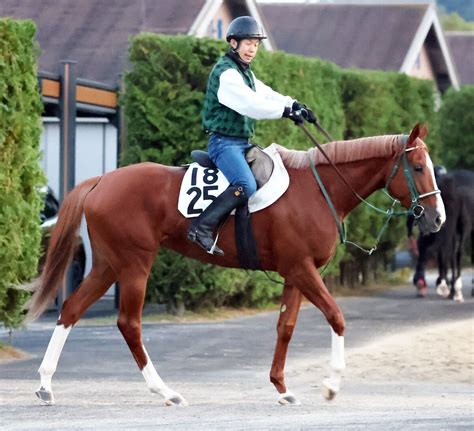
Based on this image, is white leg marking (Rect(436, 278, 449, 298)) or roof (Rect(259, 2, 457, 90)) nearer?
white leg marking (Rect(436, 278, 449, 298))

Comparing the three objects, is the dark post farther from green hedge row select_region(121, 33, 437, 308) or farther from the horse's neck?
the horse's neck

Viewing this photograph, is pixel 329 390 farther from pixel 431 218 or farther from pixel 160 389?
pixel 431 218

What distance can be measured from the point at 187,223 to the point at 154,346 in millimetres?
4797

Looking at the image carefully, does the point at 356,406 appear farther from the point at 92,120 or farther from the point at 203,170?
the point at 92,120

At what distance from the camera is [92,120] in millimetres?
22922

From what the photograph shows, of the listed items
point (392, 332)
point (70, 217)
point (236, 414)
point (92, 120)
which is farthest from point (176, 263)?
point (236, 414)

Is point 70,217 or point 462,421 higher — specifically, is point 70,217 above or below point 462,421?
above

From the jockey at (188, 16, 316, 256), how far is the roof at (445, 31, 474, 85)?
43.6 meters

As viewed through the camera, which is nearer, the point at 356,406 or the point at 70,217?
the point at 356,406

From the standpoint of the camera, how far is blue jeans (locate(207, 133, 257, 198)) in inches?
447

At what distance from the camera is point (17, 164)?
1465 cm

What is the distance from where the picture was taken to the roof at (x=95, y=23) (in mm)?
28953

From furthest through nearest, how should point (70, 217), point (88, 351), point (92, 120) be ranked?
point (92, 120)
point (88, 351)
point (70, 217)

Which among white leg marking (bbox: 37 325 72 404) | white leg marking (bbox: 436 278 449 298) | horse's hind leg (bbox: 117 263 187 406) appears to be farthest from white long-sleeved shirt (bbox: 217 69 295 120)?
white leg marking (bbox: 436 278 449 298)
